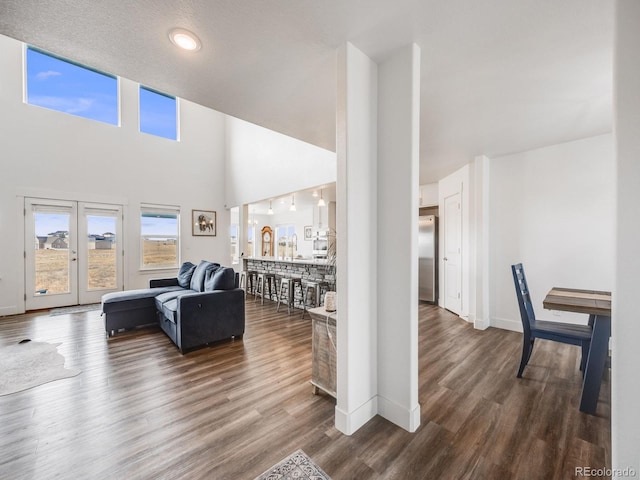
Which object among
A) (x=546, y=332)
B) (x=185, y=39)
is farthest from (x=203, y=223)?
(x=546, y=332)

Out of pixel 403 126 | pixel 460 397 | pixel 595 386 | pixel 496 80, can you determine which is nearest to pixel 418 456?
pixel 460 397

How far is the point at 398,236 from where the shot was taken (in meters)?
1.83

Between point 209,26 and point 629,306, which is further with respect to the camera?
Result: point 209,26

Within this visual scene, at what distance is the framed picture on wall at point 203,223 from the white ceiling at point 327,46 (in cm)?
529

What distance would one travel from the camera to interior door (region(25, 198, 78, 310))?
5027mm

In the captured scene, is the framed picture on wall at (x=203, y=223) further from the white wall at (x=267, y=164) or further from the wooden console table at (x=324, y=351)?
the wooden console table at (x=324, y=351)

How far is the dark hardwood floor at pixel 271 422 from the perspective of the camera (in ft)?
4.90

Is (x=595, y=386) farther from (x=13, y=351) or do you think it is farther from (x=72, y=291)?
(x=72, y=291)

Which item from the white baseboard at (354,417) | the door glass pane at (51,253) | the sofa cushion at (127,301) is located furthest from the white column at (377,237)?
the door glass pane at (51,253)

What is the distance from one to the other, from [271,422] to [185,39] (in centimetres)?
263

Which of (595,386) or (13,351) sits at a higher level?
(595,386)

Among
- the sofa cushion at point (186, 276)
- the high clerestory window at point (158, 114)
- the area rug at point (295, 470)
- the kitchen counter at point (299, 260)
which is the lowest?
the area rug at point (295, 470)

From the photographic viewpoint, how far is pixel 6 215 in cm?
480

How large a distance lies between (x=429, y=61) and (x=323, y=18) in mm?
863
